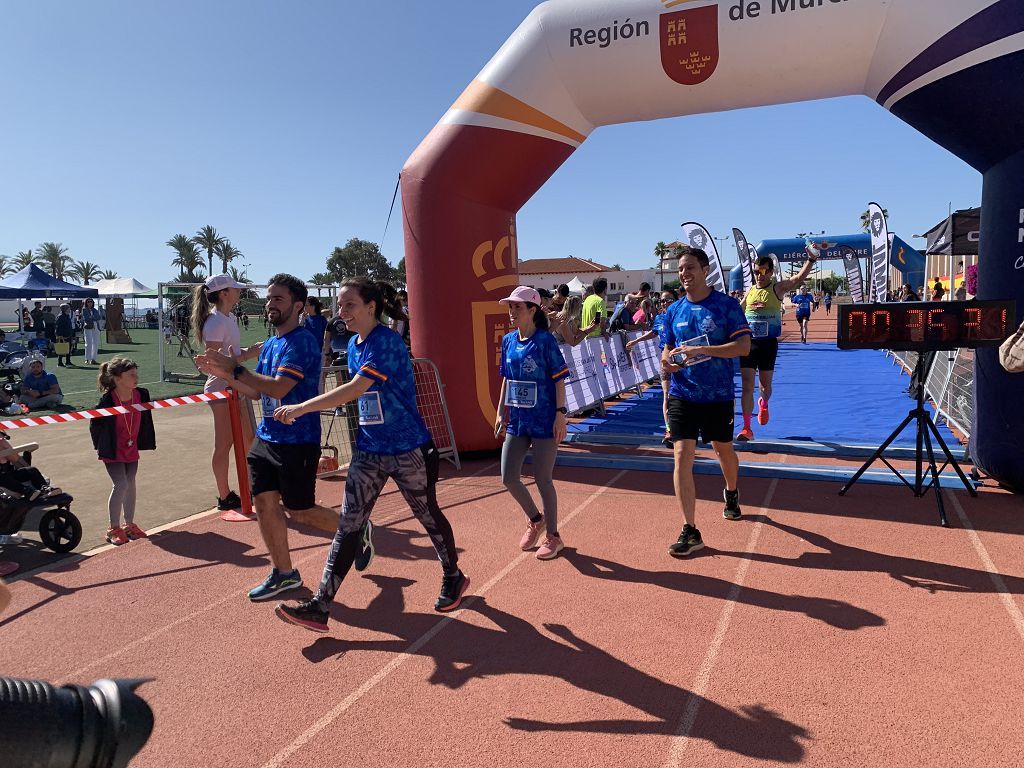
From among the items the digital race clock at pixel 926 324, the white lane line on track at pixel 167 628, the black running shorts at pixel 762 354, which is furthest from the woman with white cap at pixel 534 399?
the black running shorts at pixel 762 354

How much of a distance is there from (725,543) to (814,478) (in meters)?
2.07

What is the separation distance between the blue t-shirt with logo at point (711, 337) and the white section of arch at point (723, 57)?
2881 millimetres

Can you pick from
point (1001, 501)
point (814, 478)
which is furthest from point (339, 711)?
point (1001, 501)

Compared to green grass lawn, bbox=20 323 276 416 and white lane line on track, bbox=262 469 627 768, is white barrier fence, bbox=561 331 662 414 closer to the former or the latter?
white lane line on track, bbox=262 469 627 768

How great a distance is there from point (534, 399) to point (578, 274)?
88002mm

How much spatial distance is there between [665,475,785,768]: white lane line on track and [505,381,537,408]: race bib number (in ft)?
5.70

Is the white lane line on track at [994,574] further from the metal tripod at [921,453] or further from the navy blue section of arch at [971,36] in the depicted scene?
the navy blue section of arch at [971,36]

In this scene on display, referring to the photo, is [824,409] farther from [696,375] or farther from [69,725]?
[69,725]

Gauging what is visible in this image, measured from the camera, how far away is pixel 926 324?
510cm

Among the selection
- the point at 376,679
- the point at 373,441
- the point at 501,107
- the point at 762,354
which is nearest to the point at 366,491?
the point at 373,441

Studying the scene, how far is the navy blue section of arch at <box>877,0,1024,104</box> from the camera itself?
491cm

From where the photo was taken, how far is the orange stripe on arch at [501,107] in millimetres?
7090

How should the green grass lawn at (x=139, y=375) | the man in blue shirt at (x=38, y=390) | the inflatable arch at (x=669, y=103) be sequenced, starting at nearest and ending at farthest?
the inflatable arch at (x=669, y=103) → the man in blue shirt at (x=38, y=390) → the green grass lawn at (x=139, y=375)

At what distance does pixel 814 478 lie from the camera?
644 centimetres
